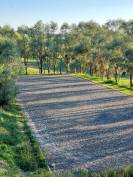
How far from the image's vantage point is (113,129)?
35.4 meters

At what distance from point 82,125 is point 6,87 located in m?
11.1

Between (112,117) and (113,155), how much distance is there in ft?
45.2

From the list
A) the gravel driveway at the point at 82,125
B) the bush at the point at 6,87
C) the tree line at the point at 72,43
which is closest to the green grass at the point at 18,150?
the gravel driveway at the point at 82,125

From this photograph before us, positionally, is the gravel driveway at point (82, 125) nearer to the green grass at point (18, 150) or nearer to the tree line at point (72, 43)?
the green grass at point (18, 150)

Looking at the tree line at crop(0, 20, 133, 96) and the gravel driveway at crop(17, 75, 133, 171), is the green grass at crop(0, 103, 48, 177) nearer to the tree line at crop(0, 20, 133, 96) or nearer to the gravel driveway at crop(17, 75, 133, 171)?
the gravel driveway at crop(17, 75, 133, 171)

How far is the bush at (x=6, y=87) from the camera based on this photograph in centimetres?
4474

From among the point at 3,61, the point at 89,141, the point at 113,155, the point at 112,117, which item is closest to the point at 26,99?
the point at 3,61

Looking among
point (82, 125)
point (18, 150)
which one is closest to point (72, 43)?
point (82, 125)

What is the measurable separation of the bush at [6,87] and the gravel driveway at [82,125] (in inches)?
87.2

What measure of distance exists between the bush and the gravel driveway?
2214 mm

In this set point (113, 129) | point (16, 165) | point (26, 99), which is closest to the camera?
point (16, 165)

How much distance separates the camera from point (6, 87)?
45031 mm

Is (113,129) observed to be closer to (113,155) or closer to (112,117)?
(112,117)

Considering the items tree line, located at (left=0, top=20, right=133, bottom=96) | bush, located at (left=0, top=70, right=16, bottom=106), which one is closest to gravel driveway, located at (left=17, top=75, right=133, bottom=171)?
bush, located at (left=0, top=70, right=16, bottom=106)
